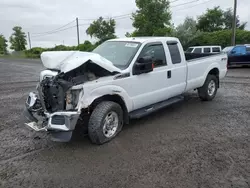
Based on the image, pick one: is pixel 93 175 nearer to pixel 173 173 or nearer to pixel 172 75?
pixel 173 173

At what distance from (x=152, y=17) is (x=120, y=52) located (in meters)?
27.8

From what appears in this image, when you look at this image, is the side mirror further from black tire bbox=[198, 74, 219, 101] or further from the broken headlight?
black tire bbox=[198, 74, 219, 101]

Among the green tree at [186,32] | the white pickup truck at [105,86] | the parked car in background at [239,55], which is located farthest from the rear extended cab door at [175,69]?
the green tree at [186,32]

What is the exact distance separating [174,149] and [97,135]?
4.47 ft

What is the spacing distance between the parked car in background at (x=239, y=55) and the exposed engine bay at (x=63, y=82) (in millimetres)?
14212

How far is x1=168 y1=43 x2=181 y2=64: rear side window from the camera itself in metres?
5.62

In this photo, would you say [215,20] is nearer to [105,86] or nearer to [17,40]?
[105,86]

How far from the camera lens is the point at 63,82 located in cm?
379

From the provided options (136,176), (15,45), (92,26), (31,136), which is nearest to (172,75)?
(136,176)

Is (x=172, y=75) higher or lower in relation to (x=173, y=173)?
higher

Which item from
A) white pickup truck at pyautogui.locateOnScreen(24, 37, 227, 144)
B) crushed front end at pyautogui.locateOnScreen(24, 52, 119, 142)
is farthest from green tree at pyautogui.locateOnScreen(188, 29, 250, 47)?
crushed front end at pyautogui.locateOnScreen(24, 52, 119, 142)

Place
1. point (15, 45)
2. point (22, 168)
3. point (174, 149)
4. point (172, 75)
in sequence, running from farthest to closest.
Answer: point (15, 45)
point (172, 75)
point (174, 149)
point (22, 168)

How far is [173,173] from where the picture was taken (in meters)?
3.24

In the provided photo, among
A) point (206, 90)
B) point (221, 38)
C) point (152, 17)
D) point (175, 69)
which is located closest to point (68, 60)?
point (175, 69)
